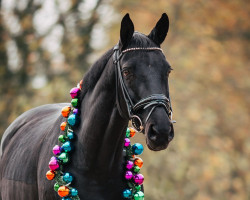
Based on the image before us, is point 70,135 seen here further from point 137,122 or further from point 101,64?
point 137,122

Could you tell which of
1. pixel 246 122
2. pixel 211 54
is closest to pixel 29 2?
pixel 211 54

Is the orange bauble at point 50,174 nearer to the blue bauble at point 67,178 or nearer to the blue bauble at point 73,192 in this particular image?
the blue bauble at point 67,178

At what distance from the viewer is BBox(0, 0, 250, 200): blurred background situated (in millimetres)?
13156

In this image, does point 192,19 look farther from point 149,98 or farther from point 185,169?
point 149,98

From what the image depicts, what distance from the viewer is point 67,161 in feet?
14.6

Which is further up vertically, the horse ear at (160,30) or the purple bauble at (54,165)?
the horse ear at (160,30)

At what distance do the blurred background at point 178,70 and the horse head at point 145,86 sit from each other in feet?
22.7

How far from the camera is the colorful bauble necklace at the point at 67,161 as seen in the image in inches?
169

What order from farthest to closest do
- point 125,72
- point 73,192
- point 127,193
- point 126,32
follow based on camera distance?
point 127,193 < point 73,192 < point 126,32 < point 125,72

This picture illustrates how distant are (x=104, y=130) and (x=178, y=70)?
1340 cm

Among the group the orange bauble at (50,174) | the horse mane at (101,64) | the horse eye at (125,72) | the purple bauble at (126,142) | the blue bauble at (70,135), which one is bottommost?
the orange bauble at (50,174)

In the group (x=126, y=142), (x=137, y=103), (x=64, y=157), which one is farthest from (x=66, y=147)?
(x=137, y=103)

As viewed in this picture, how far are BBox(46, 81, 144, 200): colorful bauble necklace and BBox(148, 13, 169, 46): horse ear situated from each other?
86 cm

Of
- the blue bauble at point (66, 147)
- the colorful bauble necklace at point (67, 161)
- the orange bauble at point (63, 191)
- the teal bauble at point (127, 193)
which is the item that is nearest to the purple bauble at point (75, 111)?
the colorful bauble necklace at point (67, 161)
